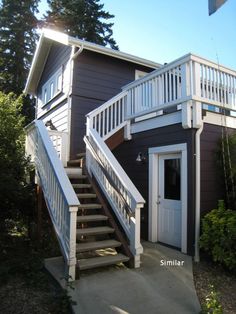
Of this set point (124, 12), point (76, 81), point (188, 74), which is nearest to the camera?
point (188, 74)

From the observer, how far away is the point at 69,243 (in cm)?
423

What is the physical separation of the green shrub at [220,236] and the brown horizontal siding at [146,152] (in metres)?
0.36

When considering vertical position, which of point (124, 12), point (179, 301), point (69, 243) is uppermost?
point (124, 12)

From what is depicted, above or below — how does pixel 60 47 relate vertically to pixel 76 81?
above

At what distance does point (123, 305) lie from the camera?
363 cm

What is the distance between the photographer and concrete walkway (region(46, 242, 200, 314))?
11.7 feet

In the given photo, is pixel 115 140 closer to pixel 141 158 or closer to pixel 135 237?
pixel 141 158

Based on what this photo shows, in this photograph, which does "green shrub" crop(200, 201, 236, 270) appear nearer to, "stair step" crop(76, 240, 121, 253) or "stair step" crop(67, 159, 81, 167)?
"stair step" crop(76, 240, 121, 253)

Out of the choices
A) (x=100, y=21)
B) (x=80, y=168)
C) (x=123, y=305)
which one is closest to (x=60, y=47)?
(x=80, y=168)

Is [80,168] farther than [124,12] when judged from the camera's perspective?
→ No

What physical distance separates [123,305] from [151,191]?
129 inches

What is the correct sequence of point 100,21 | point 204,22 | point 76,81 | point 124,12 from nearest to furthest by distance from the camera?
point 204,22, point 124,12, point 76,81, point 100,21

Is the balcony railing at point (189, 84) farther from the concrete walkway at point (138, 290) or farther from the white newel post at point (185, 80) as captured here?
the concrete walkway at point (138, 290)

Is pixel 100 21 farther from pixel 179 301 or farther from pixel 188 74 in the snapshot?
pixel 179 301
